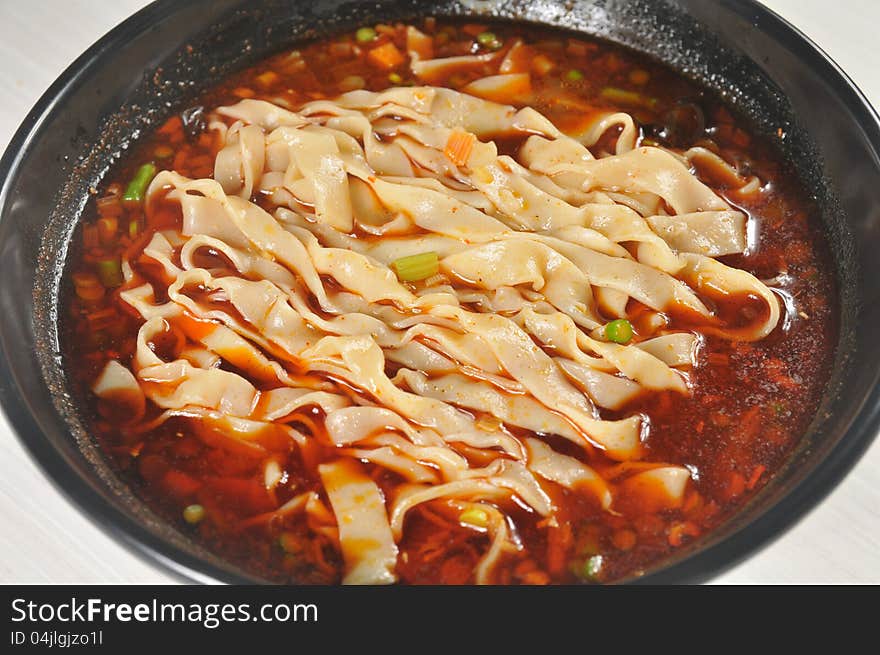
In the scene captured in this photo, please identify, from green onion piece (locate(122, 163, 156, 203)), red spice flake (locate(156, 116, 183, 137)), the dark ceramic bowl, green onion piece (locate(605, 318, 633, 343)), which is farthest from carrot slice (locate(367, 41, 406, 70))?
green onion piece (locate(605, 318, 633, 343))

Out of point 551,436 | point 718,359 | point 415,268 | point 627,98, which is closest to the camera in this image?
point 551,436

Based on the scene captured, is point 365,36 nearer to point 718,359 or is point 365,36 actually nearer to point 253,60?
point 253,60

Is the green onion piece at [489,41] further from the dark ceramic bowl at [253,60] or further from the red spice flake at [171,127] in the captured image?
the red spice flake at [171,127]

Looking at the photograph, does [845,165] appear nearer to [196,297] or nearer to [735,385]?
[735,385]

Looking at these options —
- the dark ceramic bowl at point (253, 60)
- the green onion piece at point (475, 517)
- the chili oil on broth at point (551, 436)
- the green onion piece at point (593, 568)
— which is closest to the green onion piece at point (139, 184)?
the chili oil on broth at point (551, 436)

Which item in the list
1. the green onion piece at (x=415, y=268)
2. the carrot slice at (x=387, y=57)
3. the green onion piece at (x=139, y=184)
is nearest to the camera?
the green onion piece at (x=415, y=268)

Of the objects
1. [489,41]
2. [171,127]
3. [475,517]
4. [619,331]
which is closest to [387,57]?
[489,41]
